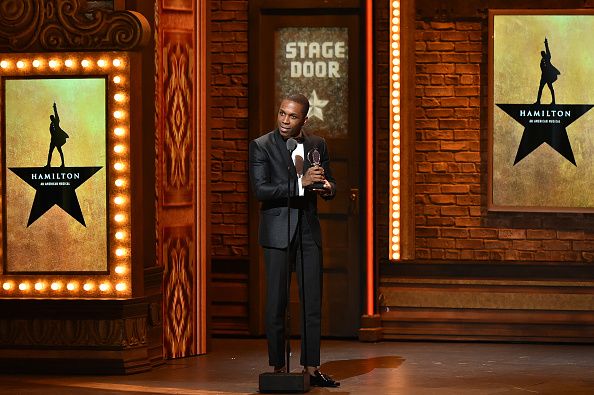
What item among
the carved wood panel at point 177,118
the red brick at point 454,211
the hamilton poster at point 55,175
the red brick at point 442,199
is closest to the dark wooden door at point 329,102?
the red brick at point 442,199

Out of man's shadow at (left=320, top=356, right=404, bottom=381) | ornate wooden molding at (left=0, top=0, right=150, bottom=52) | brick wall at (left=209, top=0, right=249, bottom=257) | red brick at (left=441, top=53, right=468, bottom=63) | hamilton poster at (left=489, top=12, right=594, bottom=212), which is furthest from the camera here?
brick wall at (left=209, top=0, right=249, bottom=257)

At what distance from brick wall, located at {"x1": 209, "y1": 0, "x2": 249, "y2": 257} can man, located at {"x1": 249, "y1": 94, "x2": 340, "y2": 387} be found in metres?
2.93

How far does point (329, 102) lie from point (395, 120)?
0.58m

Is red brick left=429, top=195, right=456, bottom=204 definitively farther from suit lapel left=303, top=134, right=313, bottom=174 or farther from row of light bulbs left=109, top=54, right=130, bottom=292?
row of light bulbs left=109, top=54, right=130, bottom=292

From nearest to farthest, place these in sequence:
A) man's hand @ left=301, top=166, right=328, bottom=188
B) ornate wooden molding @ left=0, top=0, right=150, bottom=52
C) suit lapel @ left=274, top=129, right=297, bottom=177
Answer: man's hand @ left=301, top=166, right=328, bottom=188, suit lapel @ left=274, top=129, right=297, bottom=177, ornate wooden molding @ left=0, top=0, right=150, bottom=52

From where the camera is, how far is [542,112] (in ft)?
38.8

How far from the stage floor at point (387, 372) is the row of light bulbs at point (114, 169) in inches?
24.4

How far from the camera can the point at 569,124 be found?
38.7 ft

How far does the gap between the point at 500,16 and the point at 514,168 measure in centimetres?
126

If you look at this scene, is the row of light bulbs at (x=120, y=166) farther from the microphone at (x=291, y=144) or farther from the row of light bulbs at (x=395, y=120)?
the row of light bulbs at (x=395, y=120)

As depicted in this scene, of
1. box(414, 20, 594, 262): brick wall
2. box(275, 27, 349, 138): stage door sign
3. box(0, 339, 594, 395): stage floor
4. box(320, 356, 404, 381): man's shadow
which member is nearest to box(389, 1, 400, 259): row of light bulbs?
box(414, 20, 594, 262): brick wall

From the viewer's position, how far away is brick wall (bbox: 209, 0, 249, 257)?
478 inches

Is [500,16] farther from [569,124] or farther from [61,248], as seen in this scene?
[61,248]

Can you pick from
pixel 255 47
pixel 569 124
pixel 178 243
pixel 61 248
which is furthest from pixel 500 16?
pixel 61 248
